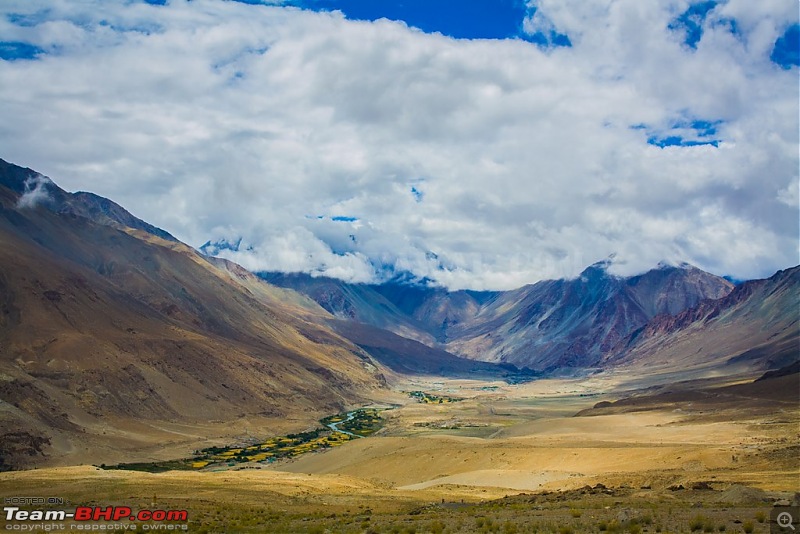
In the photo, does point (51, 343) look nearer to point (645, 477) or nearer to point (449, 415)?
point (449, 415)

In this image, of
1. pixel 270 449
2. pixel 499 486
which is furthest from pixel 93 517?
pixel 270 449

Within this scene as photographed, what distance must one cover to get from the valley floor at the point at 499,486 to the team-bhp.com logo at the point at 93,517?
1.31 metres

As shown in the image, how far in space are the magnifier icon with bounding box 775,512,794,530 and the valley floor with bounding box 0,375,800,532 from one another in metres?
0.68

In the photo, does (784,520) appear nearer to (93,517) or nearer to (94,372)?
(93,517)

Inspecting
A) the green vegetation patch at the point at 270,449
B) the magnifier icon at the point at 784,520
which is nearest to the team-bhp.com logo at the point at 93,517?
the magnifier icon at the point at 784,520

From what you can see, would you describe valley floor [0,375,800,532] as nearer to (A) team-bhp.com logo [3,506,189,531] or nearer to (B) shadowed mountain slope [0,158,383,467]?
(A) team-bhp.com logo [3,506,189,531]

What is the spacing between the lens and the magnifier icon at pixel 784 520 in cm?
2488

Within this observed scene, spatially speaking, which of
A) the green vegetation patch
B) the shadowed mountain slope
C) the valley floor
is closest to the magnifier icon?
the valley floor

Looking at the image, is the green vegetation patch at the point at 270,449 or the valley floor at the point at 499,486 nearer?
the valley floor at the point at 499,486

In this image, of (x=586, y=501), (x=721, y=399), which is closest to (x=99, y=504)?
(x=586, y=501)

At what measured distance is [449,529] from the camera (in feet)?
93.4

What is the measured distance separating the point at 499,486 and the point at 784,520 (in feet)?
124

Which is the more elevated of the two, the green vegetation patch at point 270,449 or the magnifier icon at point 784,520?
the magnifier icon at point 784,520

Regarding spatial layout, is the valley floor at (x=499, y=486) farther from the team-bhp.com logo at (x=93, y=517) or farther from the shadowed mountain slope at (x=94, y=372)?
the shadowed mountain slope at (x=94, y=372)
